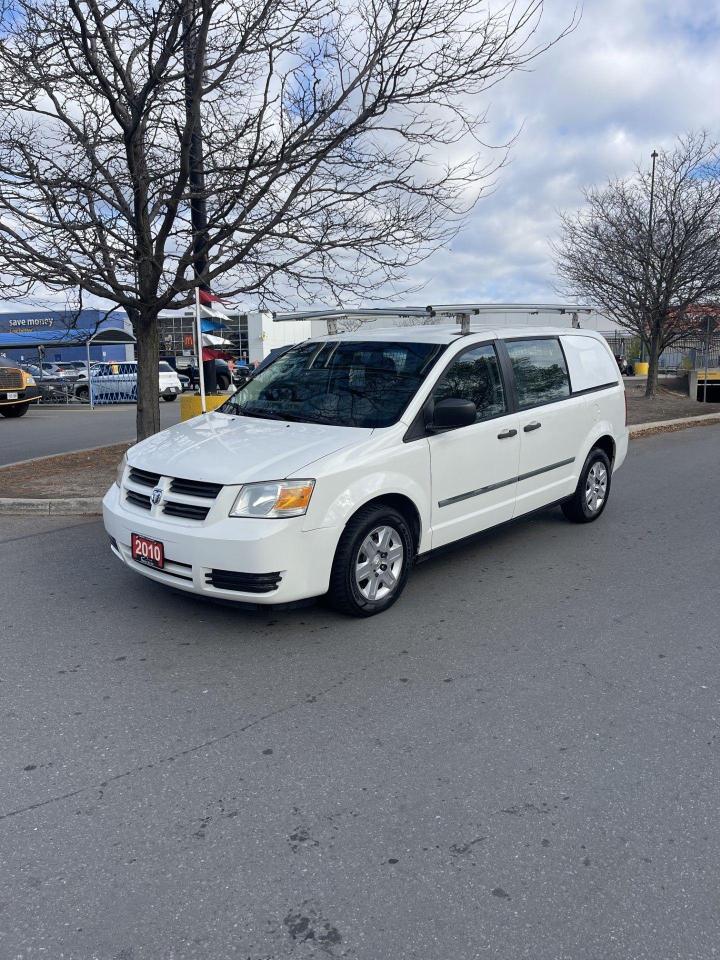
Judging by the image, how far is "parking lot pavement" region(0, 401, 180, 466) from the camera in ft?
43.9

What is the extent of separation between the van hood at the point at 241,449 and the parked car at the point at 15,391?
16222 millimetres

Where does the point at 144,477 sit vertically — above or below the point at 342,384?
below

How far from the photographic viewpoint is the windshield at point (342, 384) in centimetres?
512

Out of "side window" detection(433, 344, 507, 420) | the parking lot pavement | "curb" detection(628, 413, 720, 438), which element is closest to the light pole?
"curb" detection(628, 413, 720, 438)

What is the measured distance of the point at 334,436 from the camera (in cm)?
475

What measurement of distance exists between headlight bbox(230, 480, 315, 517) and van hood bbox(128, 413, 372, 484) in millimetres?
51

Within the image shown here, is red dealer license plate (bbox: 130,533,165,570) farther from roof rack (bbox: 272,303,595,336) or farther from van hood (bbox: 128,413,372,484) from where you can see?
roof rack (bbox: 272,303,595,336)

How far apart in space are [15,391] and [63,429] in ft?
12.2

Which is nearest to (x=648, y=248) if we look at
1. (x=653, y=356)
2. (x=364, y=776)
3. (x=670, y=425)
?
(x=653, y=356)

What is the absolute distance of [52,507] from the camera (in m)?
7.82

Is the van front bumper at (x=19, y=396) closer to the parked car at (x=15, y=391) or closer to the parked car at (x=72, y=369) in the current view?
the parked car at (x=15, y=391)

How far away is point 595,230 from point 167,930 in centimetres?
1898

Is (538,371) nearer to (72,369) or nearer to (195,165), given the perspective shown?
(195,165)

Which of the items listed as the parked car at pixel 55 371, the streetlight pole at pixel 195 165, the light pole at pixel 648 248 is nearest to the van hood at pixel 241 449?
the streetlight pole at pixel 195 165
